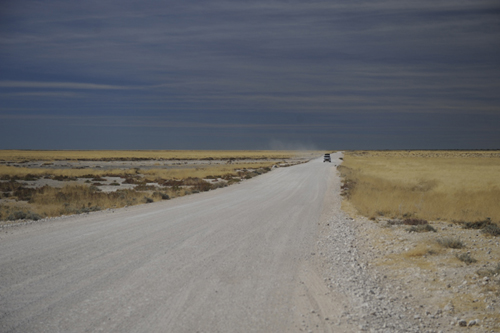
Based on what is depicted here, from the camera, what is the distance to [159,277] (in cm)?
719

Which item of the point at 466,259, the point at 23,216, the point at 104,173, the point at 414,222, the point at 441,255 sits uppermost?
the point at 466,259

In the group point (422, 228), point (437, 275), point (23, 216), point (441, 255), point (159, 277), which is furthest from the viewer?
point (23, 216)

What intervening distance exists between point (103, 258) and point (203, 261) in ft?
7.10

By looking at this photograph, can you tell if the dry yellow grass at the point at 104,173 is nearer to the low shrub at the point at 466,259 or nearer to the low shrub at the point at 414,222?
the low shrub at the point at 414,222

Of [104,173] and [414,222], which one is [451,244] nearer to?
[414,222]

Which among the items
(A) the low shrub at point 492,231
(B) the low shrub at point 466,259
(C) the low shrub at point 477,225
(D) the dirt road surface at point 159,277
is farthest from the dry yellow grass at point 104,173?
(B) the low shrub at point 466,259

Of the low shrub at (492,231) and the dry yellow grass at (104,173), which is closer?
the low shrub at (492,231)

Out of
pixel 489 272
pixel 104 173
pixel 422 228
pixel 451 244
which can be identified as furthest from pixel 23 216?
pixel 104 173

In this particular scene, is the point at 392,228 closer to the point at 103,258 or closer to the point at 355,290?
the point at 355,290

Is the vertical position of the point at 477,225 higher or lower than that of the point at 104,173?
higher

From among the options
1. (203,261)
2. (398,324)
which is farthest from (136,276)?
(398,324)

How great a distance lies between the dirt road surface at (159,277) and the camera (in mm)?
5285

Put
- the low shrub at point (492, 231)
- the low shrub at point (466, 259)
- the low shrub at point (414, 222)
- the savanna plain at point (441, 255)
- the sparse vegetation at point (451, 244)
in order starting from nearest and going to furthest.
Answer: the savanna plain at point (441, 255)
the low shrub at point (466, 259)
the sparse vegetation at point (451, 244)
the low shrub at point (492, 231)
the low shrub at point (414, 222)

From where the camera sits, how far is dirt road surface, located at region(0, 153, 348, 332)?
17.3 feet
